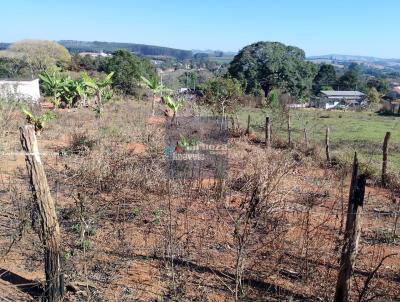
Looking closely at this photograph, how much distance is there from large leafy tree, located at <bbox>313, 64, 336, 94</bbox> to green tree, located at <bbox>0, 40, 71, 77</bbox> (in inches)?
1110

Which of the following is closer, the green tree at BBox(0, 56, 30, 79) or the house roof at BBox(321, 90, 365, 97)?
the green tree at BBox(0, 56, 30, 79)

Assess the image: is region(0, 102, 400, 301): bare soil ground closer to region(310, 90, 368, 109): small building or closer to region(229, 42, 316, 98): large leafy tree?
region(229, 42, 316, 98): large leafy tree

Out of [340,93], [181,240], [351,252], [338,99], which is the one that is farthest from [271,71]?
[351,252]

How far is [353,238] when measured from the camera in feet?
9.80

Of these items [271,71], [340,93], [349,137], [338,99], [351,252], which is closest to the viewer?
[351,252]

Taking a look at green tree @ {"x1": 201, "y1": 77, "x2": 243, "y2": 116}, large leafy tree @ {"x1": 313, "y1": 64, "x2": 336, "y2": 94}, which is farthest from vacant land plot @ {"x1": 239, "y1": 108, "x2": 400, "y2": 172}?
large leafy tree @ {"x1": 313, "y1": 64, "x2": 336, "y2": 94}

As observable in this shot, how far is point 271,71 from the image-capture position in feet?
105

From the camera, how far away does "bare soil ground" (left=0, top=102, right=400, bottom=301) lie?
12.0 feet

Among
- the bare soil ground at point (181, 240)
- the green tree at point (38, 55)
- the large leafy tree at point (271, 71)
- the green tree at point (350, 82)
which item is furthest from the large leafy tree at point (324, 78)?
the bare soil ground at point (181, 240)

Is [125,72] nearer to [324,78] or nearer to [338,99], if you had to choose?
[338,99]

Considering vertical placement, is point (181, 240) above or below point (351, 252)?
below

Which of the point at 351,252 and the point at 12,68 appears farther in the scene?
the point at 12,68

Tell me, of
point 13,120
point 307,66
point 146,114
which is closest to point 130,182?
point 13,120

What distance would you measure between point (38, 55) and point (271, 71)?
20.9 metres
